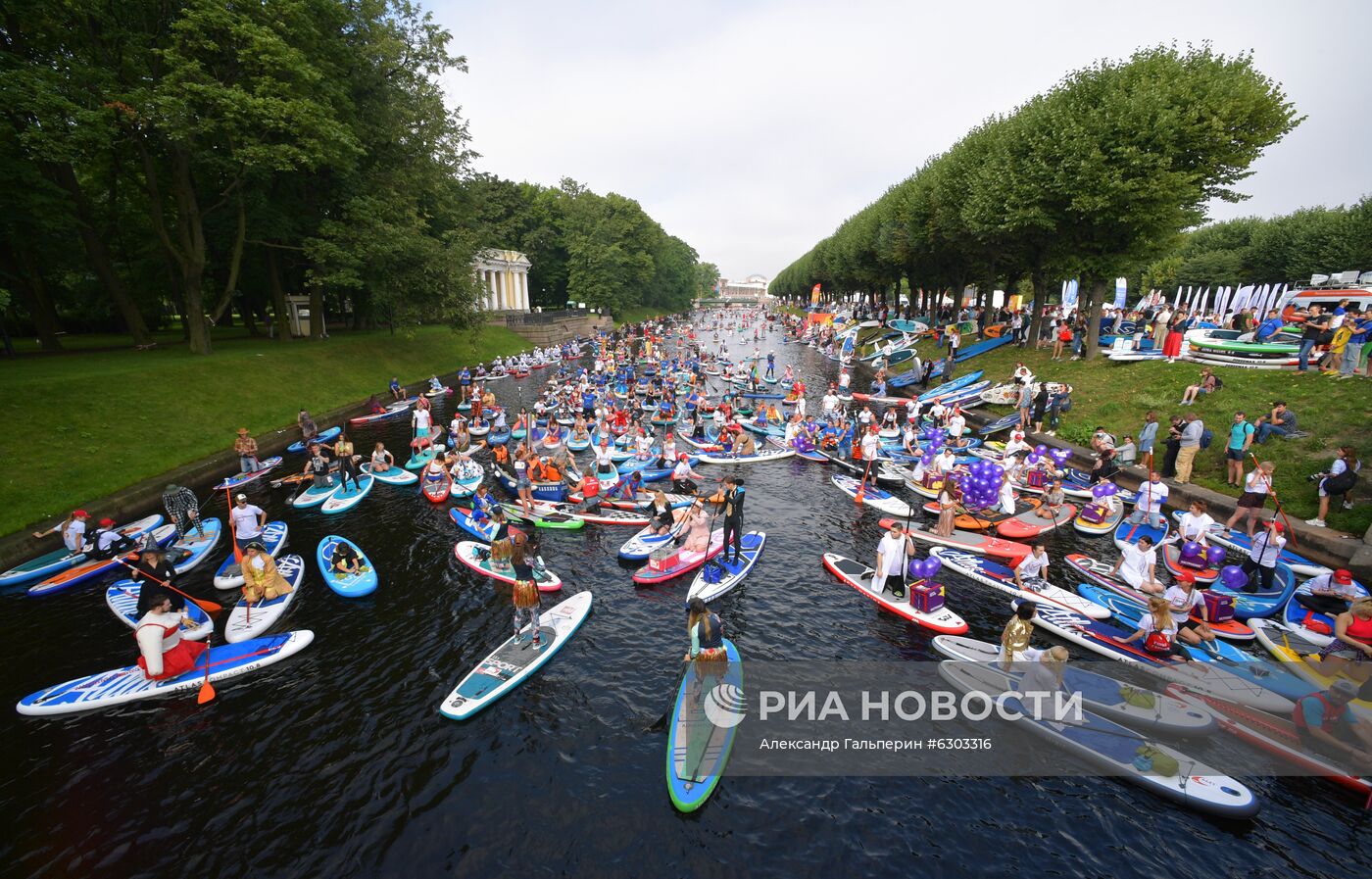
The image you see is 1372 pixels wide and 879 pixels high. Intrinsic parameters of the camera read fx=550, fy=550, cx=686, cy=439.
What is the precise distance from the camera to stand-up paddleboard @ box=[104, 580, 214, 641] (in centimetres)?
1280

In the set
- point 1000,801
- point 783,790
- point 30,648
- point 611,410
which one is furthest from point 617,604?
point 611,410

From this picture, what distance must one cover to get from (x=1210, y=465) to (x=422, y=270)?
4925 centimetres

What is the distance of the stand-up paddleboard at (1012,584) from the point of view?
47.4 ft

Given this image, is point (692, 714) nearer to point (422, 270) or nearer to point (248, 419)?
point (248, 419)

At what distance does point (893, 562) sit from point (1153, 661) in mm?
5793

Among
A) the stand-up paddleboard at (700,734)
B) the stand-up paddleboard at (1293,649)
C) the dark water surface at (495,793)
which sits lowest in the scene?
the dark water surface at (495,793)

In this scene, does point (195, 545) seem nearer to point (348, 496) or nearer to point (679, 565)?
point (348, 496)

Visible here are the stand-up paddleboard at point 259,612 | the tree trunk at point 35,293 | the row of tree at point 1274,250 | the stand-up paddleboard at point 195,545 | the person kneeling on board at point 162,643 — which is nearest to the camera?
the person kneeling on board at point 162,643

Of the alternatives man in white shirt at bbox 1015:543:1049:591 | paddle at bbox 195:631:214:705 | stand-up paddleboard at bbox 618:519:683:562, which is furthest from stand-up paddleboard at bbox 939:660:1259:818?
paddle at bbox 195:631:214:705

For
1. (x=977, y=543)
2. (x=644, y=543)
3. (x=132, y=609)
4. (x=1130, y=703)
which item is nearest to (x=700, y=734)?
(x=644, y=543)

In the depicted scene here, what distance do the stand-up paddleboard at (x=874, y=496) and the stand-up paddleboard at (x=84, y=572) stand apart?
2393cm

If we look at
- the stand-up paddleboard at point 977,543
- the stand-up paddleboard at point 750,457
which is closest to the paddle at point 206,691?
the stand-up paddleboard at point 977,543

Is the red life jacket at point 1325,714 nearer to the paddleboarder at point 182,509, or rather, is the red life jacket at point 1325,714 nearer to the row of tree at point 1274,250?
the paddleboarder at point 182,509

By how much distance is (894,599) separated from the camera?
50.2 ft
